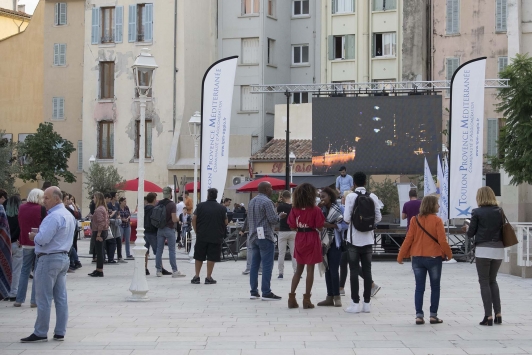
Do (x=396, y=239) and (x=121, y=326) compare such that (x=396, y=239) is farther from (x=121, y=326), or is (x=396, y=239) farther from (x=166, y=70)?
(x=166, y=70)

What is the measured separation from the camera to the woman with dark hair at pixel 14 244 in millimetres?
15766

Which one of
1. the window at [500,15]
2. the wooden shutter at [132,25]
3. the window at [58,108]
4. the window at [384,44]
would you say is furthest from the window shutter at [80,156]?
the window at [500,15]

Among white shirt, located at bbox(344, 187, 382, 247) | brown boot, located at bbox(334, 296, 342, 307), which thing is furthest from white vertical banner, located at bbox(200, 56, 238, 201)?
white shirt, located at bbox(344, 187, 382, 247)

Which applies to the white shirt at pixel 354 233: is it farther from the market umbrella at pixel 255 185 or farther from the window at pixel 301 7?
the window at pixel 301 7

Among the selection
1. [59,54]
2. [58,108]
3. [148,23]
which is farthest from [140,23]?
[58,108]

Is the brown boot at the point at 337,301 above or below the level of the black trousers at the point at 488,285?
below

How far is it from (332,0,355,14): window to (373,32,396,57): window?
6.36 feet

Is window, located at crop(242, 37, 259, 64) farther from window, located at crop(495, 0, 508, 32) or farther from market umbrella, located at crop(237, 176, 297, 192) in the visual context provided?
market umbrella, located at crop(237, 176, 297, 192)

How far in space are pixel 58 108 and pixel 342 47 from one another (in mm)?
16381

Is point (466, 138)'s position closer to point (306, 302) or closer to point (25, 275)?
point (306, 302)

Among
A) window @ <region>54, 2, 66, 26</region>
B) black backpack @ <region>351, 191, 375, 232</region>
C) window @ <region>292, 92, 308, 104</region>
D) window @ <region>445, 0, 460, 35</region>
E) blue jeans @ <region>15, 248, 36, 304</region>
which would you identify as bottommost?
blue jeans @ <region>15, 248, 36, 304</region>

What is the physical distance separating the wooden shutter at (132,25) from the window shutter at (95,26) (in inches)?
70.9

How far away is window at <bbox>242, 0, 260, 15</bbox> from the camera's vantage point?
178ft

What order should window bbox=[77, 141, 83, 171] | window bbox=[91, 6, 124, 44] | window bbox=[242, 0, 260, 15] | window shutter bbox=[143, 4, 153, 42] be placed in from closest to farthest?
window shutter bbox=[143, 4, 153, 42] < window bbox=[242, 0, 260, 15] < window bbox=[91, 6, 124, 44] < window bbox=[77, 141, 83, 171]
